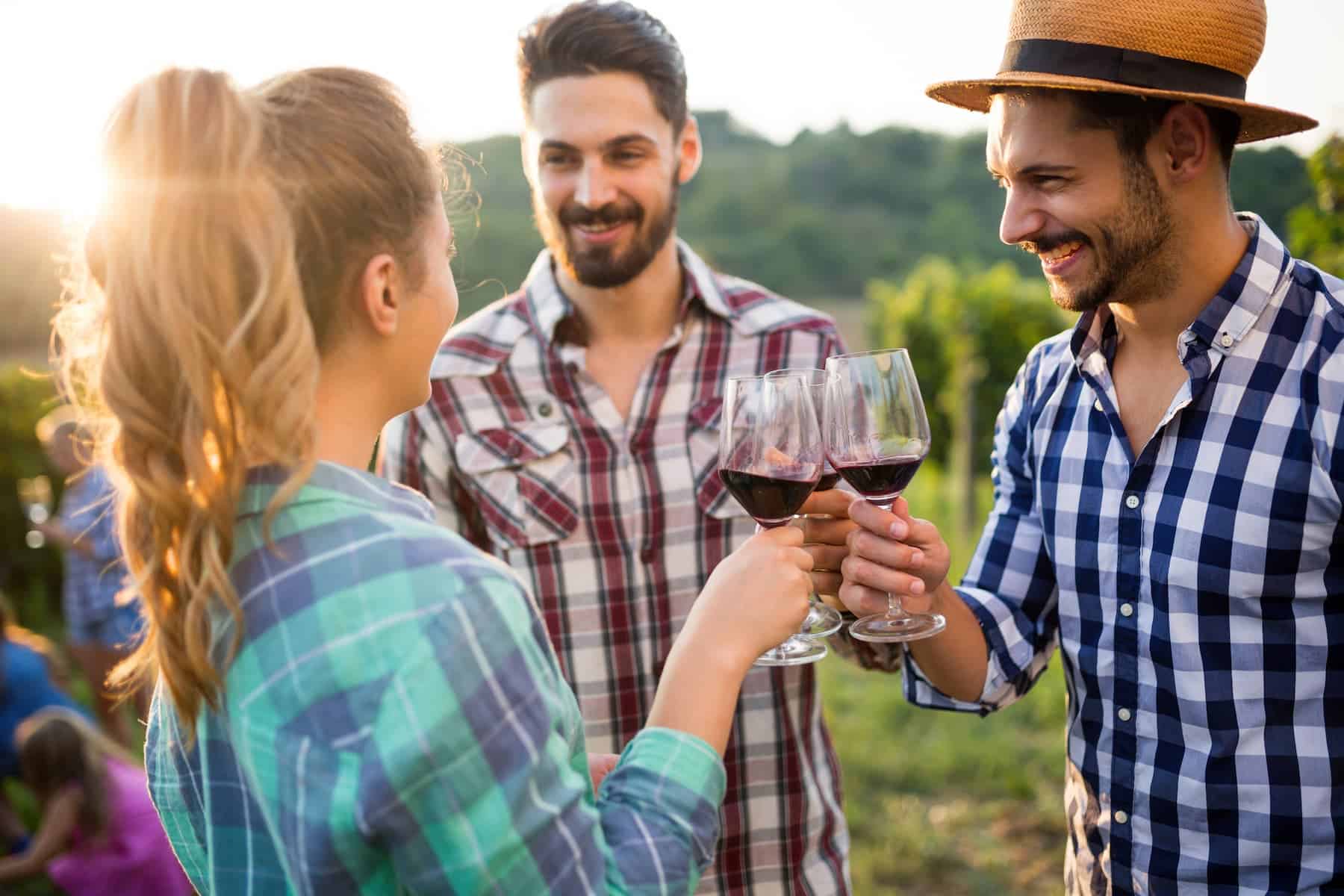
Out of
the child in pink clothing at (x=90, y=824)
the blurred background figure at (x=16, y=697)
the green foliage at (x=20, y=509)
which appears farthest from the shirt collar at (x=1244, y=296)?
the green foliage at (x=20, y=509)

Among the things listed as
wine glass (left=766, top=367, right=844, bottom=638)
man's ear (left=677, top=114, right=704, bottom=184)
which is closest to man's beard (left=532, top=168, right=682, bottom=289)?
man's ear (left=677, top=114, right=704, bottom=184)

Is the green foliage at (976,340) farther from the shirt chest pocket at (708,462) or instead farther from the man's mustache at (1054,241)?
the man's mustache at (1054,241)

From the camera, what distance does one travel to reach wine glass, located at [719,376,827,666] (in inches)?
73.4

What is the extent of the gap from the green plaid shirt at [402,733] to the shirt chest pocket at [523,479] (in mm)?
1327

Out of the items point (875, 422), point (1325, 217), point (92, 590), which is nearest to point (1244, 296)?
point (875, 422)

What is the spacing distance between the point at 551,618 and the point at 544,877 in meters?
1.46

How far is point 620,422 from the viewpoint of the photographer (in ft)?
9.20

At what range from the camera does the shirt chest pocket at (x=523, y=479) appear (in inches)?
107

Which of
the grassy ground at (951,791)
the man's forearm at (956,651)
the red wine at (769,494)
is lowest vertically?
the grassy ground at (951,791)

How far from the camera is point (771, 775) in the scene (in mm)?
2668

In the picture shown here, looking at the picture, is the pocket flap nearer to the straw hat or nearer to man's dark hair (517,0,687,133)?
man's dark hair (517,0,687,133)

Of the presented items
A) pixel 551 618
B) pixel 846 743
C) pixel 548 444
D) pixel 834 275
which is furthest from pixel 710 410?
pixel 834 275

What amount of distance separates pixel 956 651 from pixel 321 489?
1.39 meters

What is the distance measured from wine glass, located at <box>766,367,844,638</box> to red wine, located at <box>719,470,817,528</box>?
0.07 meters
